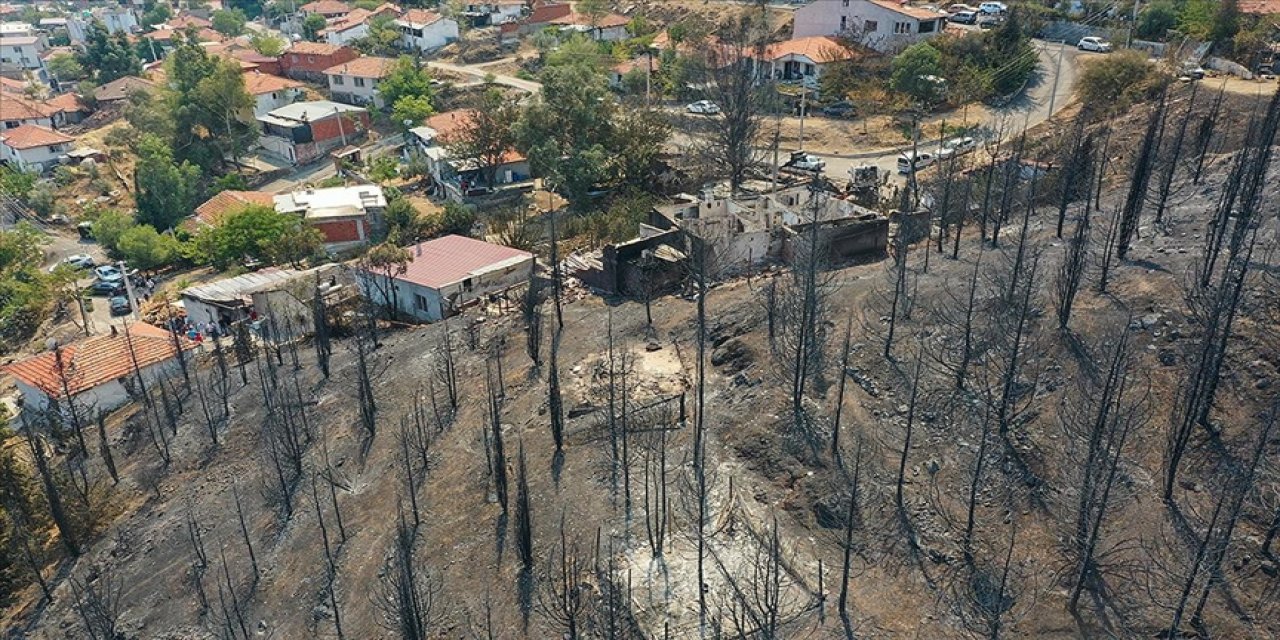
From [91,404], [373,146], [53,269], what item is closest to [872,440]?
[91,404]

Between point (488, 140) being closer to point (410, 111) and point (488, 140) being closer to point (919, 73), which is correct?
point (410, 111)

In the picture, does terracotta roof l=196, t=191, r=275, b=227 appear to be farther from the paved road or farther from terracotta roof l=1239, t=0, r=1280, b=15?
terracotta roof l=1239, t=0, r=1280, b=15

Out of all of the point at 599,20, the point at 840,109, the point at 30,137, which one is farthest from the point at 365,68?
the point at 840,109

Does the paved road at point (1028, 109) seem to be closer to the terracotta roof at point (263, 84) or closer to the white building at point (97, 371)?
the white building at point (97, 371)

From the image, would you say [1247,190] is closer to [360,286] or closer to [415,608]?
[415,608]

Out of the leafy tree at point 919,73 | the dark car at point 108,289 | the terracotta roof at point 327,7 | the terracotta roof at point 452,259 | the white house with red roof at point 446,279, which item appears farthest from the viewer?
the terracotta roof at point 327,7

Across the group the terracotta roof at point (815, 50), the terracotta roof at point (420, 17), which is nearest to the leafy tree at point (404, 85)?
the terracotta roof at point (420, 17)

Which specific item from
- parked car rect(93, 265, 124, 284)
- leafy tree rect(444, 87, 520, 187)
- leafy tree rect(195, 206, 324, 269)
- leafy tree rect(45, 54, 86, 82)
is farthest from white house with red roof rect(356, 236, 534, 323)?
leafy tree rect(45, 54, 86, 82)
